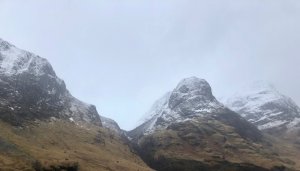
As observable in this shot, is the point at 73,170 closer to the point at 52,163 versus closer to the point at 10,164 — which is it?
the point at 52,163

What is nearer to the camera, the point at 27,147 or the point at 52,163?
the point at 52,163

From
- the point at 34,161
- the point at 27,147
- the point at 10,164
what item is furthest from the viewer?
the point at 27,147

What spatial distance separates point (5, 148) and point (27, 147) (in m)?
15.5

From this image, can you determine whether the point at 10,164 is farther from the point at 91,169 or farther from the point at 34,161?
the point at 91,169

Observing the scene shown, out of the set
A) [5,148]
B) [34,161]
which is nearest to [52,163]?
[34,161]

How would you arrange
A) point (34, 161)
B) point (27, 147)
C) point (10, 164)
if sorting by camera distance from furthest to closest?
point (27, 147)
point (34, 161)
point (10, 164)

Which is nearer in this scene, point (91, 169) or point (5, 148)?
point (5, 148)

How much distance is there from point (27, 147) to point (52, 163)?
852 inches

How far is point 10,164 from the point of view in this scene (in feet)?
531

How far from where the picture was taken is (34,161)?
17412cm

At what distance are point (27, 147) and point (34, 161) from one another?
23279 millimetres

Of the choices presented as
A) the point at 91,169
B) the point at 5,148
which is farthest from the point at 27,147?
the point at 91,169

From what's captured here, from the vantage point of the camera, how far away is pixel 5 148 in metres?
181

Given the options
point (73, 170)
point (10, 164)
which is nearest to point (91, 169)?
point (73, 170)
